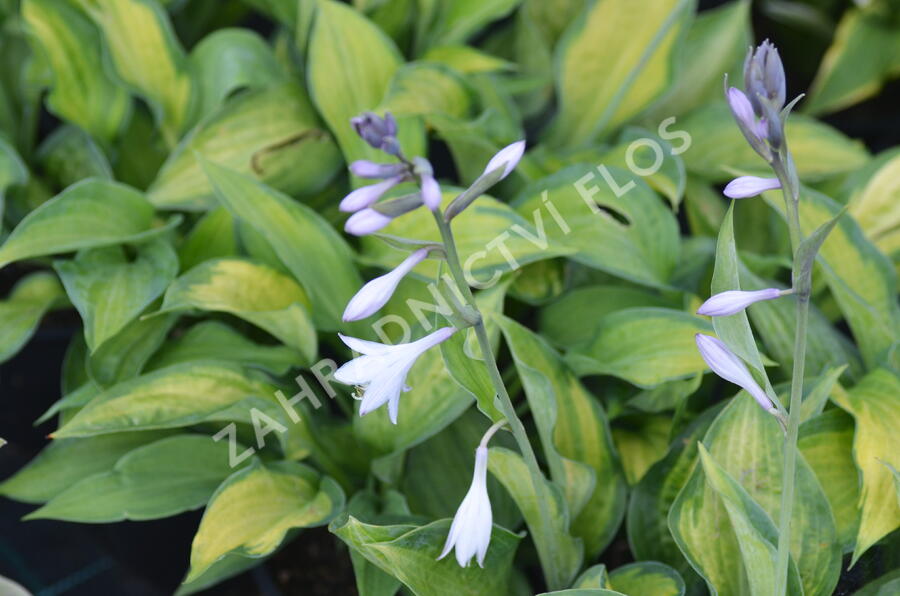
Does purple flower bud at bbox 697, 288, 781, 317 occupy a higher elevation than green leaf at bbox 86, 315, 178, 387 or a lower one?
higher

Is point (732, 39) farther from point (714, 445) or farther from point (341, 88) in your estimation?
point (714, 445)

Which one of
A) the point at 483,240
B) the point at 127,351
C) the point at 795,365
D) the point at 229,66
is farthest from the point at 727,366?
the point at 229,66

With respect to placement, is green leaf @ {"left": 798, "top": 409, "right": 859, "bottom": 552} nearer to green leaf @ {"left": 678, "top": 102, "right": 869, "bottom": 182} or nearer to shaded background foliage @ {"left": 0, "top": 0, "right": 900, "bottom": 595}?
shaded background foliage @ {"left": 0, "top": 0, "right": 900, "bottom": 595}

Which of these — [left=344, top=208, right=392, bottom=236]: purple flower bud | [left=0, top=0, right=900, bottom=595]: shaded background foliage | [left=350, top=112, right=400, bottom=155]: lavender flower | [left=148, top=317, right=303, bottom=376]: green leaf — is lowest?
[left=0, top=0, right=900, bottom=595]: shaded background foliage

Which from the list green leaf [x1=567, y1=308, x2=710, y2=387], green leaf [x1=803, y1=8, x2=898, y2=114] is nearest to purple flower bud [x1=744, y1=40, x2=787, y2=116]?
green leaf [x1=567, y1=308, x2=710, y2=387]

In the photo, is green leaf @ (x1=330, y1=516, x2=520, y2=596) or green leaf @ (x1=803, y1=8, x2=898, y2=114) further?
green leaf @ (x1=803, y1=8, x2=898, y2=114)

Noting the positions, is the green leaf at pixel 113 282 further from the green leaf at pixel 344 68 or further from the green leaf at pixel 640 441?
the green leaf at pixel 640 441
